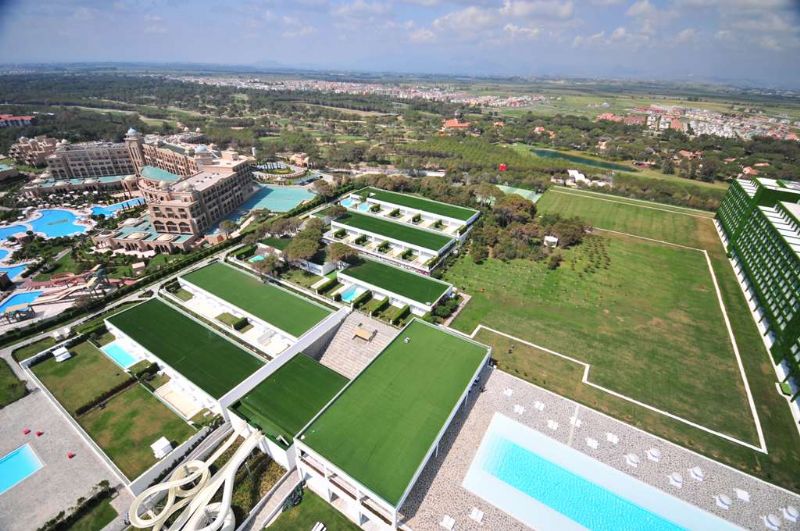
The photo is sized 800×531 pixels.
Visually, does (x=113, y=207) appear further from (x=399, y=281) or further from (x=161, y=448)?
(x=161, y=448)

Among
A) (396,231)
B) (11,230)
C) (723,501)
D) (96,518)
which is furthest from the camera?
(11,230)

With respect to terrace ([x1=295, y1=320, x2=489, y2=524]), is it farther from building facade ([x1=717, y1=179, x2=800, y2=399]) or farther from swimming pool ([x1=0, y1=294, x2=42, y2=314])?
swimming pool ([x1=0, y1=294, x2=42, y2=314])

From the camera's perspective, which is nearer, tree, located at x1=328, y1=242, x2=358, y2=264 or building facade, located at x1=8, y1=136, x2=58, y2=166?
tree, located at x1=328, y1=242, x2=358, y2=264

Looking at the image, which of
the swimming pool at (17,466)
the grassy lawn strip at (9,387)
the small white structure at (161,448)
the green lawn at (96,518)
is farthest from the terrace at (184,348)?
the swimming pool at (17,466)

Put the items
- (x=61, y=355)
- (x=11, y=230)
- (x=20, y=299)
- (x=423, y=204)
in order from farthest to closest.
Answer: (x=423, y=204) < (x=11, y=230) < (x=20, y=299) < (x=61, y=355)

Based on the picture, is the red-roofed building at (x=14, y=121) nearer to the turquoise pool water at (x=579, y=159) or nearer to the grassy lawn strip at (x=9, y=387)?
the grassy lawn strip at (x=9, y=387)

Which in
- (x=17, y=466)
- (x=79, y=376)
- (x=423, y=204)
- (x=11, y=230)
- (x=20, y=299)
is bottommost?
(x=17, y=466)

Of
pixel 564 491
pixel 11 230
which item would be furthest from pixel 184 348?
pixel 11 230

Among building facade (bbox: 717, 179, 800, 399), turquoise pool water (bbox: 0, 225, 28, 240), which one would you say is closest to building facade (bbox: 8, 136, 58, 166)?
turquoise pool water (bbox: 0, 225, 28, 240)
